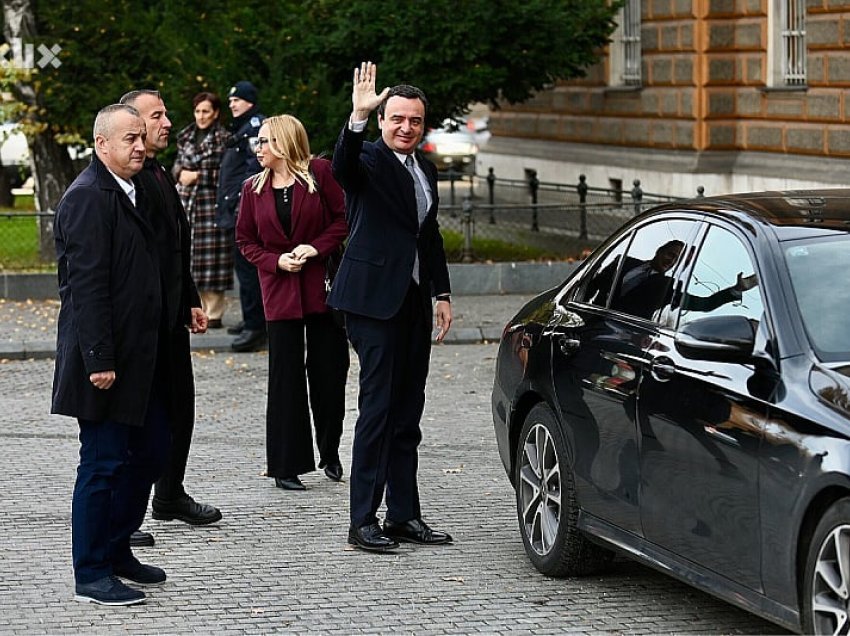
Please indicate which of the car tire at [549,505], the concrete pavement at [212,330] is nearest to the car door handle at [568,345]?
the car tire at [549,505]

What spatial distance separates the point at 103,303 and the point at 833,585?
10.1 feet

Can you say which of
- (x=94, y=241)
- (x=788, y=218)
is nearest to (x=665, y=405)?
(x=788, y=218)

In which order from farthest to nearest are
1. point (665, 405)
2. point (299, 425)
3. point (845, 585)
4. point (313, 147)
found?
point (313, 147) → point (299, 425) → point (665, 405) → point (845, 585)

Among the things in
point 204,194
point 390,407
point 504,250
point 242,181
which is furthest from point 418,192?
point 504,250

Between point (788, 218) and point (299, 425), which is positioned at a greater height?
point (788, 218)

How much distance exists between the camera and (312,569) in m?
7.82

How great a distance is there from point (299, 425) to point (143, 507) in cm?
217

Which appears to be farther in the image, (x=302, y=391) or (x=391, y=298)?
(x=302, y=391)

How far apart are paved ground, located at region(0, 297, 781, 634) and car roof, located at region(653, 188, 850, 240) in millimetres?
1447

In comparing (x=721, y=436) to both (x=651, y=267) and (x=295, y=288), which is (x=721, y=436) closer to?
(x=651, y=267)

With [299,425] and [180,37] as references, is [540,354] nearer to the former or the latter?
[299,425]

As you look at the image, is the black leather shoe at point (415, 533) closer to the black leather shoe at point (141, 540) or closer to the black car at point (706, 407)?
the black car at point (706, 407)

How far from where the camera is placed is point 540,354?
7.71m

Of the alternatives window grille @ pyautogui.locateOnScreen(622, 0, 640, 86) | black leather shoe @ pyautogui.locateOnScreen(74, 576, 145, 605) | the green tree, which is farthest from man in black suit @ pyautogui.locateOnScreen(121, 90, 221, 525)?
window grille @ pyautogui.locateOnScreen(622, 0, 640, 86)
